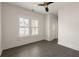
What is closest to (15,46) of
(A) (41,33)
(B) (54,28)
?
(A) (41,33)

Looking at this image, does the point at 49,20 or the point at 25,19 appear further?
the point at 49,20

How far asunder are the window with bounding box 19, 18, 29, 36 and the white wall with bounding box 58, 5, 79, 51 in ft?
7.98

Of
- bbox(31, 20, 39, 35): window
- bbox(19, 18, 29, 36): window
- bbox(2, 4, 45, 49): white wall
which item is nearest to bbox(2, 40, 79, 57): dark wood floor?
bbox(2, 4, 45, 49): white wall

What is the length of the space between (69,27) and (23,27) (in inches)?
121

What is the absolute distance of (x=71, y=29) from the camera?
159 inches

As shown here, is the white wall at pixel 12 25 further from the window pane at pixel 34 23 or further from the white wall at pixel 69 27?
the white wall at pixel 69 27

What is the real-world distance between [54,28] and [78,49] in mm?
3686

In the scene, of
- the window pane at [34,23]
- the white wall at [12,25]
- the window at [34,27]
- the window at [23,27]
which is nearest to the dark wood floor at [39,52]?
the white wall at [12,25]

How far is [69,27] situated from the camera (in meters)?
4.15

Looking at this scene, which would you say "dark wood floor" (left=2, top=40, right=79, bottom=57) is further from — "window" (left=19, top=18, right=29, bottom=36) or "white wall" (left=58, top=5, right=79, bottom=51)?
"window" (left=19, top=18, right=29, bottom=36)

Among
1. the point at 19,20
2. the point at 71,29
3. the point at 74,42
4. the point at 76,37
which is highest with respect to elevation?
the point at 19,20

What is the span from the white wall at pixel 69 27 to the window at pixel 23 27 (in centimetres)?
243

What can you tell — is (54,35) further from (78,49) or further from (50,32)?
(78,49)

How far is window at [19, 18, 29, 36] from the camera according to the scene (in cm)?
471
